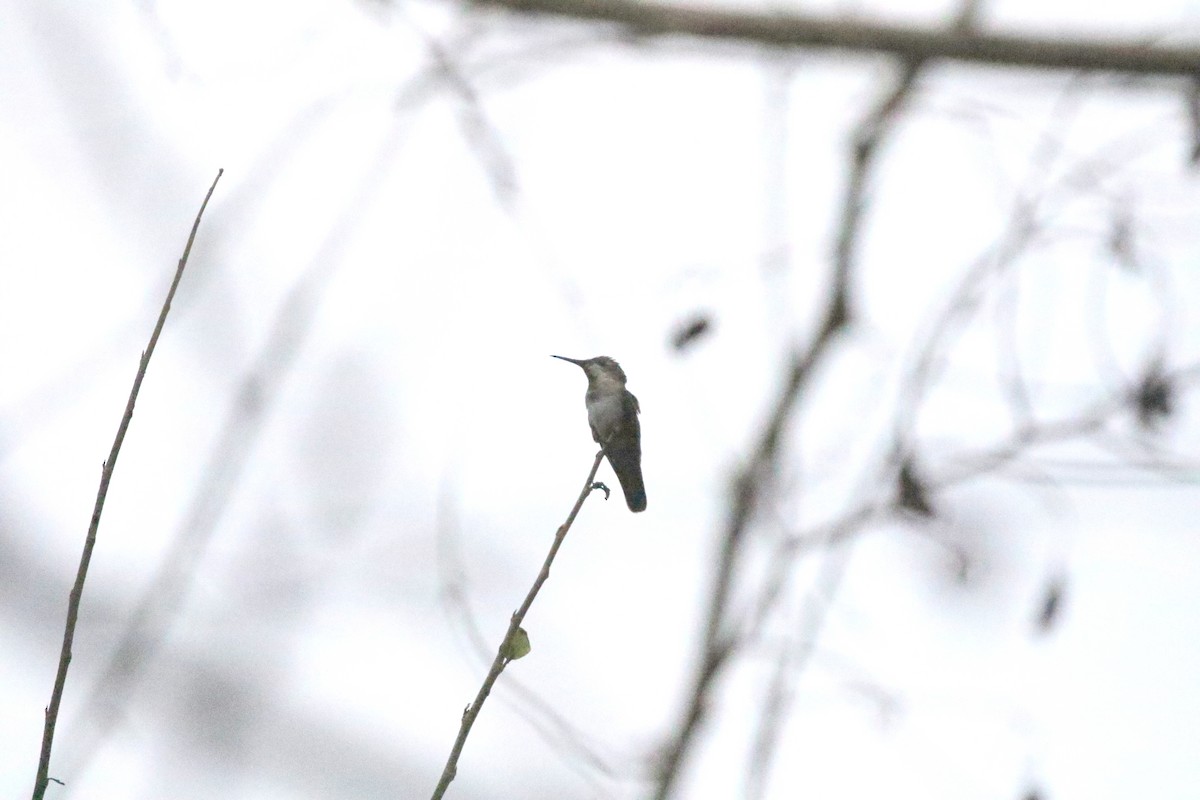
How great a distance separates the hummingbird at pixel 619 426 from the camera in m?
6.17

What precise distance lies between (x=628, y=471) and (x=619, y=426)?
22 cm

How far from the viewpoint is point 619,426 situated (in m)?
6.12

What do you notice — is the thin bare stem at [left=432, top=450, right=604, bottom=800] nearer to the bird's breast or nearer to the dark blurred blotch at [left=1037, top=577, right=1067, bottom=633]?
the dark blurred blotch at [left=1037, top=577, right=1067, bottom=633]

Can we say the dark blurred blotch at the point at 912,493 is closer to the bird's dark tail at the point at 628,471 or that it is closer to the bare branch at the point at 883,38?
the bare branch at the point at 883,38

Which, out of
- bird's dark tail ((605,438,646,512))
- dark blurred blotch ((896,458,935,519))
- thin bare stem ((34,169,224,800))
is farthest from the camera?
bird's dark tail ((605,438,646,512))

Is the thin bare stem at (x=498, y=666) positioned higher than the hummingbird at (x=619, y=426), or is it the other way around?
the hummingbird at (x=619, y=426)

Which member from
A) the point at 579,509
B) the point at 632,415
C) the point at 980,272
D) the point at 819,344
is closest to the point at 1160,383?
the point at 980,272

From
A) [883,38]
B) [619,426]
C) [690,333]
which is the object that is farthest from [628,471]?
[883,38]

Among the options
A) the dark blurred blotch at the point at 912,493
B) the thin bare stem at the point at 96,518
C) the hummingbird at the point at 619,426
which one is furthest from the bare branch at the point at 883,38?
the hummingbird at the point at 619,426

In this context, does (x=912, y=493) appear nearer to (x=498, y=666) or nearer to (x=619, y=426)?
(x=498, y=666)

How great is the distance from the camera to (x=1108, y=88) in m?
2.12

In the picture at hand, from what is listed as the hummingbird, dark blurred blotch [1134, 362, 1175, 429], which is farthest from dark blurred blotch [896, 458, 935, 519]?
the hummingbird

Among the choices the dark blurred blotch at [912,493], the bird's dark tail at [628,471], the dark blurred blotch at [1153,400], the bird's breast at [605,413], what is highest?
the bird's breast at [605,413]

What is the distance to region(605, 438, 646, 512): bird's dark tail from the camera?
6.16 m
